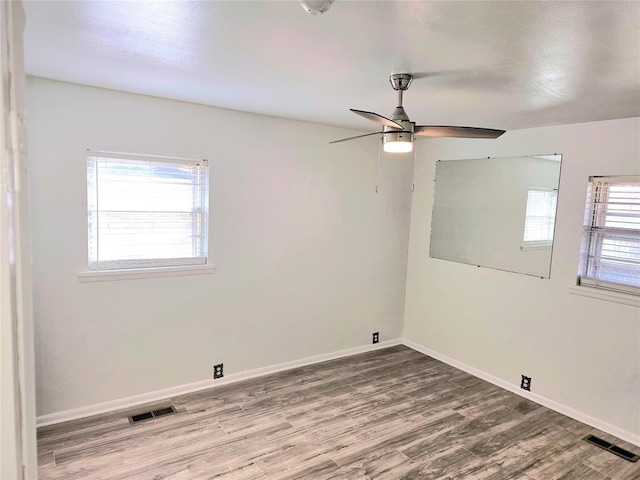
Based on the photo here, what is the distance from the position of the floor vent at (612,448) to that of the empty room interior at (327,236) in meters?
0.02

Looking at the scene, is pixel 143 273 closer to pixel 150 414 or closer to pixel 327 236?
pixel 150 414

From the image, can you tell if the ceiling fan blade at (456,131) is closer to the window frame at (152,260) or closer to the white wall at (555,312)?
the white wall at (555,312)

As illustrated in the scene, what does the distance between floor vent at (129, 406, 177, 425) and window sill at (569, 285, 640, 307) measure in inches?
134

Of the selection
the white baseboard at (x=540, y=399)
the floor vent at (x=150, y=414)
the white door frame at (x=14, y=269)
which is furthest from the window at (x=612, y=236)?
the white door frame at (x=14, y=269)

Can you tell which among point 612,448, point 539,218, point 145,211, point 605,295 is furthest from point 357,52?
point 612,448

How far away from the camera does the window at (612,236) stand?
10.4ft

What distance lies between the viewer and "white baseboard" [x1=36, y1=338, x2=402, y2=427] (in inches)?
121

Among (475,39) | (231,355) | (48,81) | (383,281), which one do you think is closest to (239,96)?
(48,81)

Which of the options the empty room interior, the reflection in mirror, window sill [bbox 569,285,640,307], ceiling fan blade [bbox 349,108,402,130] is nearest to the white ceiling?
the empty room interior

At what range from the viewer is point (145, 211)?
3246mm

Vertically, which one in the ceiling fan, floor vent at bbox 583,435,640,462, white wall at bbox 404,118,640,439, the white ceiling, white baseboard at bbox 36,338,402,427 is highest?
the white ceiling

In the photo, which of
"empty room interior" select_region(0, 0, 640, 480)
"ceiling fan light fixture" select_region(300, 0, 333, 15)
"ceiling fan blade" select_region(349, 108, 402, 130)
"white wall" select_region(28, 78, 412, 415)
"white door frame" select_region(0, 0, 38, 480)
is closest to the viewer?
"white door frame" select_region(0, 0, 38, 480)

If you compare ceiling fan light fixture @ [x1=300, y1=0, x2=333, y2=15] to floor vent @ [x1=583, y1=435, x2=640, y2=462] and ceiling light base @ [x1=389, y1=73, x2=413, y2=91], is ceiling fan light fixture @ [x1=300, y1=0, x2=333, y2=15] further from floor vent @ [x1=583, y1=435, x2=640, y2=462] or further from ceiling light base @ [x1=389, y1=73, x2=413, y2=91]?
floor vent @ [x1=583, y1=435, x2=640, y2=462]

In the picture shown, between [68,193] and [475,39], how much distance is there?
9.00ft
